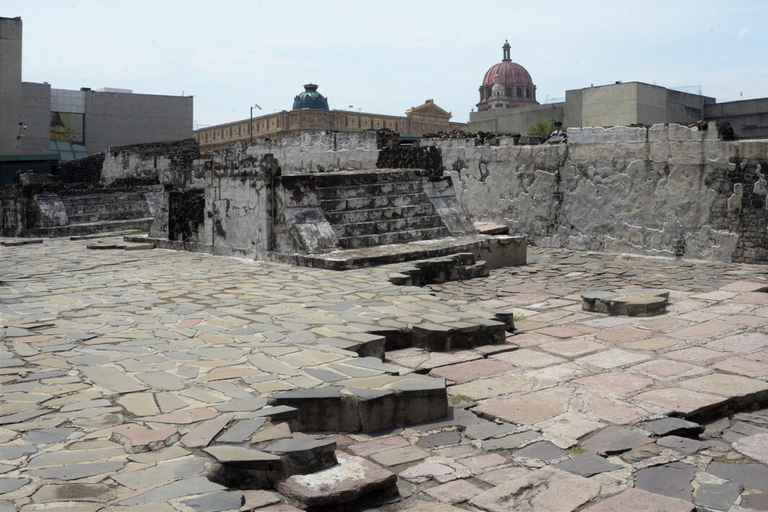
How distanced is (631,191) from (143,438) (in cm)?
766

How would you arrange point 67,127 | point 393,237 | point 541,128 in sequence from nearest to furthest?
point 393,237 → point 67,127 → point 541,128

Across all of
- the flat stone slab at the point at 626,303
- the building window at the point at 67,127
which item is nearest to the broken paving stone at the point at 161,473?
the flat stone slab at the point at 626,303

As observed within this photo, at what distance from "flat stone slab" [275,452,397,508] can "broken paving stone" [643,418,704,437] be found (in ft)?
4.26

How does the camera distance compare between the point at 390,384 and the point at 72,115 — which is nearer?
the point at 390,384

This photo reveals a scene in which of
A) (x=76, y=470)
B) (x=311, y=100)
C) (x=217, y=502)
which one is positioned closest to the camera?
(x=217, y=502)

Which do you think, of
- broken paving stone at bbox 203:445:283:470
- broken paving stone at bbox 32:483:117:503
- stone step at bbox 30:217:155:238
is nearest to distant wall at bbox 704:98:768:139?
stone step at bbox 30:217:155:238

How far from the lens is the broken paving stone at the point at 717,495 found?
2.45m

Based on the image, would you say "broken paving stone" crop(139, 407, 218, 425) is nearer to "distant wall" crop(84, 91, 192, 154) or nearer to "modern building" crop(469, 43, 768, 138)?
"distant wall" crop(84, 91, 192, 154)

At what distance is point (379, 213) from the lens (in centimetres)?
875

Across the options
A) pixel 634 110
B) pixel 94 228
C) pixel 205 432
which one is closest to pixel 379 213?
pixel 205 432

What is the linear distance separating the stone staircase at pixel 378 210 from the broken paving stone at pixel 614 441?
515cm

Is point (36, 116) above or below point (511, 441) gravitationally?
above

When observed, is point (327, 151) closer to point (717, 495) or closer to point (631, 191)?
point (631, 191)

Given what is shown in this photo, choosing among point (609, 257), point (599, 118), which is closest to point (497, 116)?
point (599, 118)
